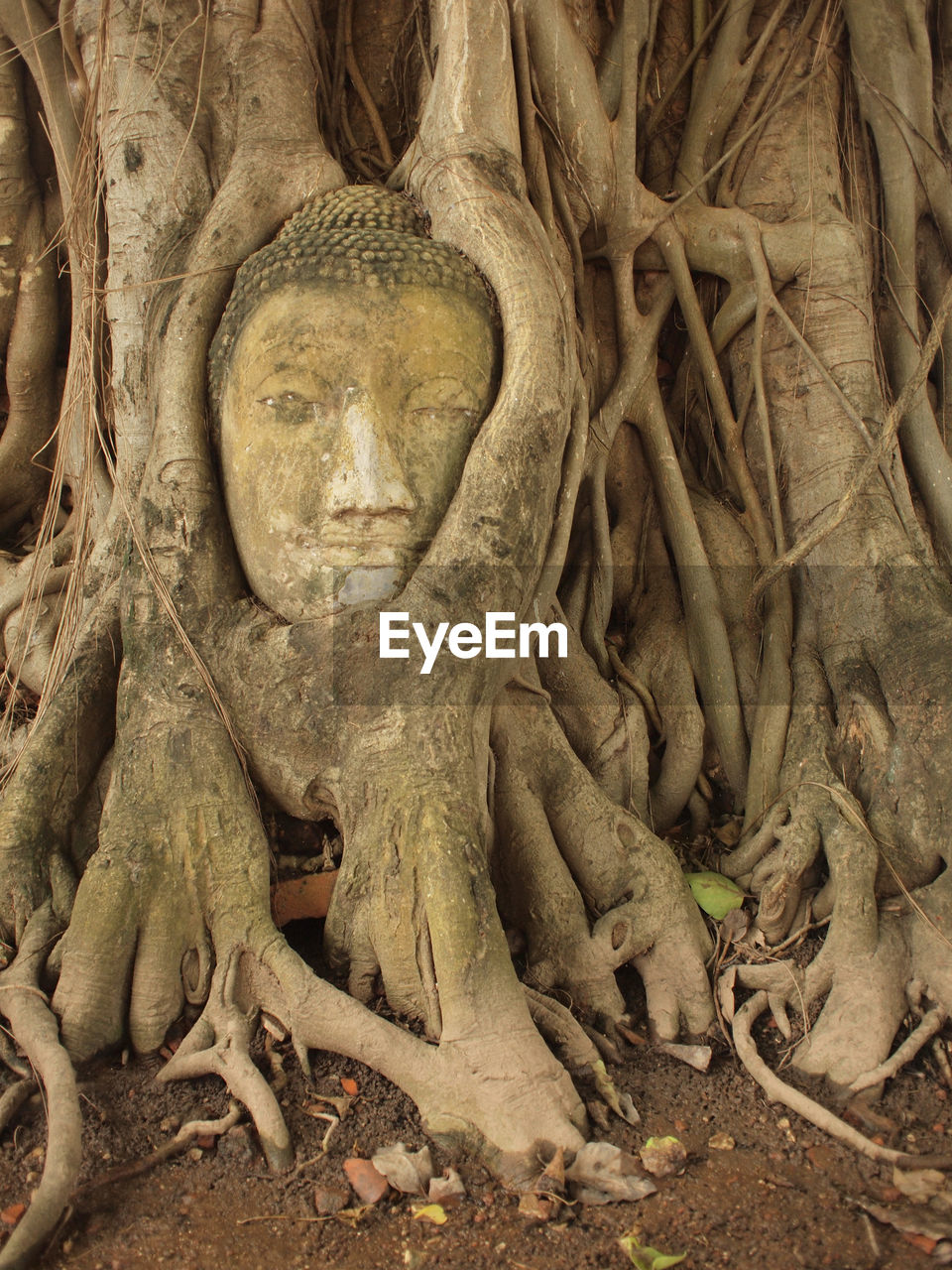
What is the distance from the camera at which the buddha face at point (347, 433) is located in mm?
2562

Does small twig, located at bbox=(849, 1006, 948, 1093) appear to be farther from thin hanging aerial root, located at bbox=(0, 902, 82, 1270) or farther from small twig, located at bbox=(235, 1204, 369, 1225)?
thin hanging aerial root, located at bbox=(0, 902, 82, 1270)

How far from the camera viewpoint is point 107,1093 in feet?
7.01

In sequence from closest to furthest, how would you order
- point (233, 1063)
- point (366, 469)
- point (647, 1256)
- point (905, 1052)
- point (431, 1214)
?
point (647, 1256) < point (431, 1214) < point (233, 1063) < point (905, 1052) < point (366, 469)

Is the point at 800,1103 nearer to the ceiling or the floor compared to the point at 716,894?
nearer to the floor

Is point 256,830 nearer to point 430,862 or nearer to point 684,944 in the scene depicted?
point 430,862

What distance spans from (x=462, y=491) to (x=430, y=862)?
947 millimetres

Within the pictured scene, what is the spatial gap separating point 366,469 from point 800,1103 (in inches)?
71.5

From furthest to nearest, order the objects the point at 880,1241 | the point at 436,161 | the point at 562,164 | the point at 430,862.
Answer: the point at 562,164, the point at 436,161, the point at 430,862, the point at 880,1241

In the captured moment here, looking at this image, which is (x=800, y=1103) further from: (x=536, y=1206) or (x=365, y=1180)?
(x=365, y=1180)

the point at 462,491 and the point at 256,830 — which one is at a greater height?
the point at 462,491

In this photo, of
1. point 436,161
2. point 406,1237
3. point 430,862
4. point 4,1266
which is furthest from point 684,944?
point 436,161

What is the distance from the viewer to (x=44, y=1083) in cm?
205

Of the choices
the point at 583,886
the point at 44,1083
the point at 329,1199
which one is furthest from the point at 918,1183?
the point at 44,1083

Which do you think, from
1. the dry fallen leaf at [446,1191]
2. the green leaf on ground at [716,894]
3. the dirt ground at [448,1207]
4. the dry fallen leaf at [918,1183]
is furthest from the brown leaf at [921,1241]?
the green leaf on ground at [716,894]
